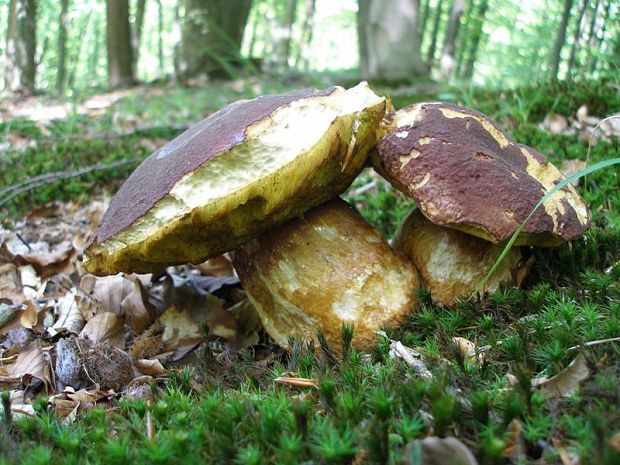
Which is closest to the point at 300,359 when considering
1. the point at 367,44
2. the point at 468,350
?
the point at 468,350

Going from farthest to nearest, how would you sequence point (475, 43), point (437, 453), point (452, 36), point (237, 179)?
point (475, 43) → point (452, 36) → point (237, 179) → point (437, 453)

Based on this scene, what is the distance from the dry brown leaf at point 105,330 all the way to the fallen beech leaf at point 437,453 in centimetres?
162

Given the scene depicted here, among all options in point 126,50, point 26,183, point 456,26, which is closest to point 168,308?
point 26,183

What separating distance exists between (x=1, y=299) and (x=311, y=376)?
169cm

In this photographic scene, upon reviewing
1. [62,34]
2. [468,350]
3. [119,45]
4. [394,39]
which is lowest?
[62,34]

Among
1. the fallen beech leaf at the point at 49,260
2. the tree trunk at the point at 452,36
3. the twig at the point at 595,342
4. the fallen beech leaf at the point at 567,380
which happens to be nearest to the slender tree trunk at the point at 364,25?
the tree trunk at the point at 452,36

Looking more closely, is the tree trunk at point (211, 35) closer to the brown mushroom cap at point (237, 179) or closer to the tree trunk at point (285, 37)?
the tree trunk at point (285, 37)

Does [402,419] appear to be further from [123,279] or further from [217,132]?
[123,279]

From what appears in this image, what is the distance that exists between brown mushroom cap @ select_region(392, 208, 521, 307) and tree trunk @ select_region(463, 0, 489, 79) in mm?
11871

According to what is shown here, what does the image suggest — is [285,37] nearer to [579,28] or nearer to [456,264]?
[579,28]

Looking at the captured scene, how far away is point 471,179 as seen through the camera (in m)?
1.71

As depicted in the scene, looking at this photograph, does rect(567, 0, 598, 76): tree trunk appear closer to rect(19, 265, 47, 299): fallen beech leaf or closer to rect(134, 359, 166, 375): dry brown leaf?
rect(134, 359, 166, 375): dry brown leaf

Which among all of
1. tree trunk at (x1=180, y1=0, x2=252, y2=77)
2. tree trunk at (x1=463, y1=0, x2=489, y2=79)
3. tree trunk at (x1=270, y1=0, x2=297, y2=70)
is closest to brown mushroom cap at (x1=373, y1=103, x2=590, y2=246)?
tree trunk at (x1=180, y1=0, x2=252, y2=77)

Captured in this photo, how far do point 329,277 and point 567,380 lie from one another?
0.89m
